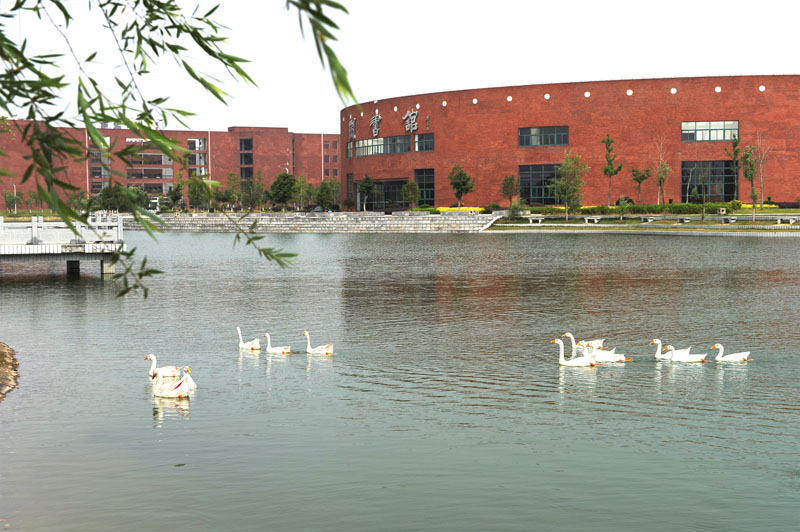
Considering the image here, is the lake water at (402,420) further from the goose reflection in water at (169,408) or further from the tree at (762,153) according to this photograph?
the tree at (762,153)

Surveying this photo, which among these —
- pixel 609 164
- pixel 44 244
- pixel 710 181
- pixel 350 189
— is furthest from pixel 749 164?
pixel 44 244

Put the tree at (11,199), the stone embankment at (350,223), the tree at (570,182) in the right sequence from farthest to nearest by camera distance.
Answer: the tree at (11,199) < the tree at (570,182) < the stone embankment at (350,223)

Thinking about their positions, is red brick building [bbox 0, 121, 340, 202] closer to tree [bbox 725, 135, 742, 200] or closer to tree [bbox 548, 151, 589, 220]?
tree [bbox 548, 151, 589, 220]

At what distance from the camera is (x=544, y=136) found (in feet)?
312

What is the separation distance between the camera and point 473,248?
55.4 meters

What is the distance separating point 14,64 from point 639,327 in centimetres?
1775

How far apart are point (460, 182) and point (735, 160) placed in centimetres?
2754

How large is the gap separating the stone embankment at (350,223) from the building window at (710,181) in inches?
863

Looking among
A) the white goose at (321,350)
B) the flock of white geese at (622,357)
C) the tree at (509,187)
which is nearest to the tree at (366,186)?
the tree at (509,187)

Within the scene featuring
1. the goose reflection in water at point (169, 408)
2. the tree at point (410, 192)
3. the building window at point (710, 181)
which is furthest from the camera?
the tree at point (410, 192)

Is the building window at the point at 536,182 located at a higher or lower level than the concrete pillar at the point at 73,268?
higher

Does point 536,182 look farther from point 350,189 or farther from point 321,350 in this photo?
point 321,350

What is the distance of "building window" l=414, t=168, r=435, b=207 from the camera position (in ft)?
339

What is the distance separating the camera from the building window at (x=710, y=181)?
90.5 meters
